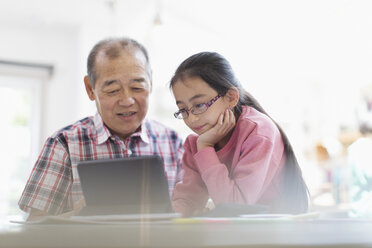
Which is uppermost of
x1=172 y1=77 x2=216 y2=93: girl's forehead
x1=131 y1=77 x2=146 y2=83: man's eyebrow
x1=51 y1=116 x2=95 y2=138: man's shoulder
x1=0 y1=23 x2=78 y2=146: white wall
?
x1=0 y1=23 x2=78 y2=146: white wall

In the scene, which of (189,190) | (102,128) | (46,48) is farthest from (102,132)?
(46,48)

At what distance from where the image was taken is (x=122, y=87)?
1.88 feet

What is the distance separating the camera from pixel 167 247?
218mm

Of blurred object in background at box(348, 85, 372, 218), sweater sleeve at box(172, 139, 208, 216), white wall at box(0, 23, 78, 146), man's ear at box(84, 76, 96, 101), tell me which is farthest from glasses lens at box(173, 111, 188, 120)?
white wall at box(0, 23, 78, 146)

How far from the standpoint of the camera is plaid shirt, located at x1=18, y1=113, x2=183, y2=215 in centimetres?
53

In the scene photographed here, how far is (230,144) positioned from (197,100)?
3.2 inches

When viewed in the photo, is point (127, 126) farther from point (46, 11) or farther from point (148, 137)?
point (46, 11)

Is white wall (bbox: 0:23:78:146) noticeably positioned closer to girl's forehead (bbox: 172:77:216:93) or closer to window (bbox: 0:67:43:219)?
window (bbox: 0:67:43:219)

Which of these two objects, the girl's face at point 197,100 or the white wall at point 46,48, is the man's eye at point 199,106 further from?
the white wall at point 46,48

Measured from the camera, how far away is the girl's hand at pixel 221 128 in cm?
45

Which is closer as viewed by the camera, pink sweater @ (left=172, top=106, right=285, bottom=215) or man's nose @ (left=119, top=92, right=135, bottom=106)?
pink sweater @ (left=172, top=106, right=285, bottom=215)

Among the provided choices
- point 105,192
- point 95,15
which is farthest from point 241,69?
point 95,15

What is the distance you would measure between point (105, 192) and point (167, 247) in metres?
0.21

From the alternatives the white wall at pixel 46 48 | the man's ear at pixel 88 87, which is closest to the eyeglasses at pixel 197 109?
the man's ear at pixel 88 87
